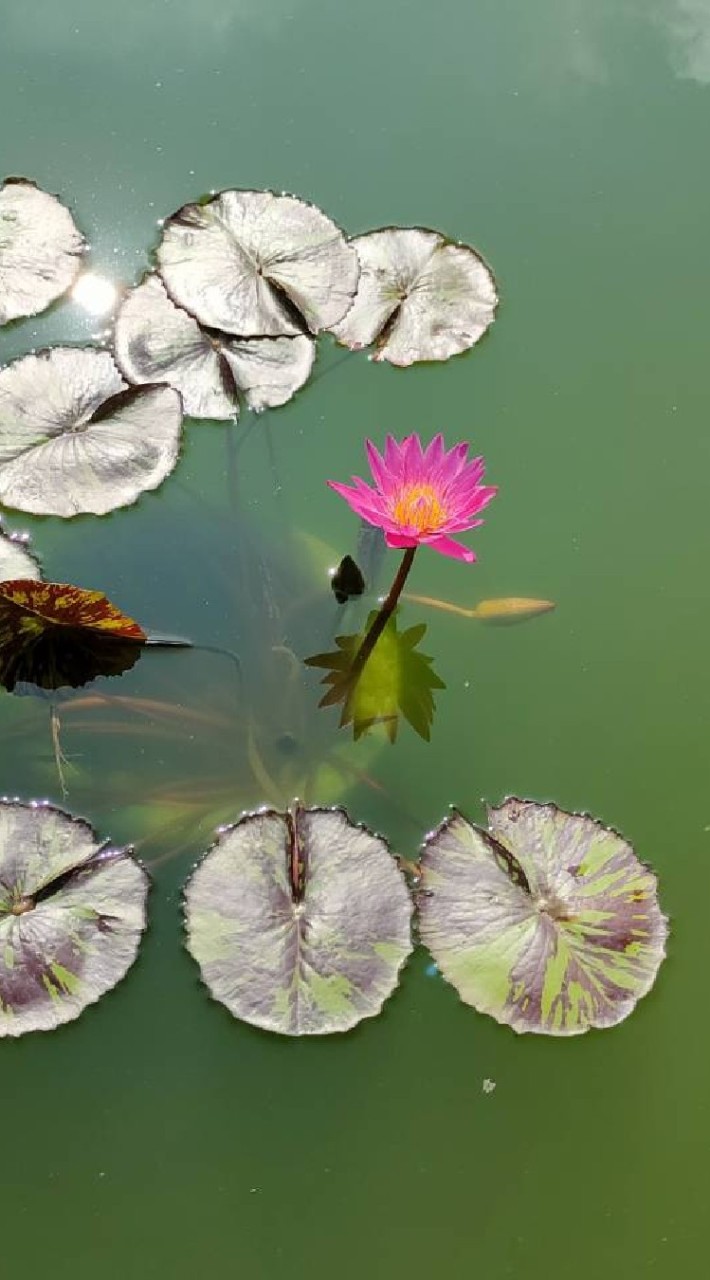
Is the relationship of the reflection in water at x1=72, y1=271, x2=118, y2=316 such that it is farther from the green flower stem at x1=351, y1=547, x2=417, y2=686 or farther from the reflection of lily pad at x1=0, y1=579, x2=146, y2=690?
the green flower stem at x1=351, y1=547, x2=417, y2=686

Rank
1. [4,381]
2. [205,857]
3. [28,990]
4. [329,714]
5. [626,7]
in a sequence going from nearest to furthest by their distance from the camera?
[28,990], [205,857], [329,714], [4,381], [626,7]

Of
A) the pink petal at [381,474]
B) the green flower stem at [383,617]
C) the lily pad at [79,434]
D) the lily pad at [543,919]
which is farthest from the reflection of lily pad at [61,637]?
the lily pad at [543,919]

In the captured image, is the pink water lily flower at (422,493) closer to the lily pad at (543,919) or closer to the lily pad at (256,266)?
the lily pad at (543,919)

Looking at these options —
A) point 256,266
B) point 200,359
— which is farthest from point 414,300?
point 200,359

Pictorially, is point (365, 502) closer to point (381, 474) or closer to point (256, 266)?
point (381, 474)

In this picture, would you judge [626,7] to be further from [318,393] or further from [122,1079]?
[122,1079]

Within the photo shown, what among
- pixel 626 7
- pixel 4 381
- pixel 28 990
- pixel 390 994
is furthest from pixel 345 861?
pixel 626 7

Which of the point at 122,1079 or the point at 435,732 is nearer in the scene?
the point at 122,1079
